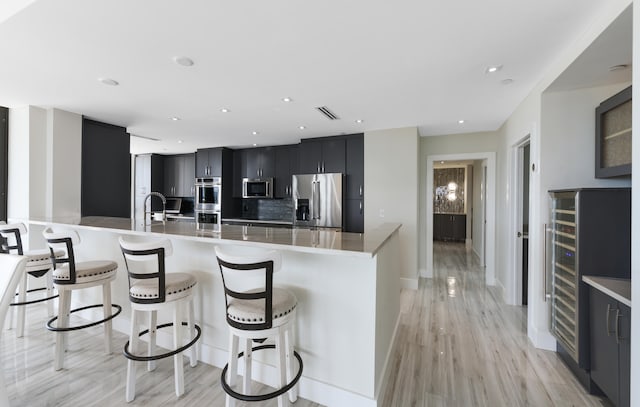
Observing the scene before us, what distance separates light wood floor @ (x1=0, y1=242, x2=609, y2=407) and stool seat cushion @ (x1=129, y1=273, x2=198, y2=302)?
66cm

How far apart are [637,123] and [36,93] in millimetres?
4734

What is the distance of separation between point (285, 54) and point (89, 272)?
2.27 meters

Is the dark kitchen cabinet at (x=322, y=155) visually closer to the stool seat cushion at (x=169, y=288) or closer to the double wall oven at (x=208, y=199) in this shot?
the double wall oven at (x=208, y=199)

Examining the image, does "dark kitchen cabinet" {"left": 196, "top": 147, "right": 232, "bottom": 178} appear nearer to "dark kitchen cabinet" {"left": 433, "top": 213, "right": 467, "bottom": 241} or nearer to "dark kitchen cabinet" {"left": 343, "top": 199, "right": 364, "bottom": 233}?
"dark kitchen cabinet" {"left": 343, "top": 199, "right": 364, "bottom": 233}

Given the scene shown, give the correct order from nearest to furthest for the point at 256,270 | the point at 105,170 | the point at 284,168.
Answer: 1. the point at 256,270
2. the point at 105,170
3. the point at 284,168

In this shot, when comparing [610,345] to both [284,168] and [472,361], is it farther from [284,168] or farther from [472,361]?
[284,168]

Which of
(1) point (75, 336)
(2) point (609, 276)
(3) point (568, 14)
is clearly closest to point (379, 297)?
(2) point (609, 276)

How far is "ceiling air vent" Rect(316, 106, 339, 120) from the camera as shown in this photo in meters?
3.29

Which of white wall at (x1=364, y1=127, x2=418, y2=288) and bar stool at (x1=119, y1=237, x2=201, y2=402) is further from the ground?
white wall at (x1=364, y1=127, x2=418, y2=288)

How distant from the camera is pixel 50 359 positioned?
2242 millimetres

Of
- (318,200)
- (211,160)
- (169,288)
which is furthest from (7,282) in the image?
(211,160)

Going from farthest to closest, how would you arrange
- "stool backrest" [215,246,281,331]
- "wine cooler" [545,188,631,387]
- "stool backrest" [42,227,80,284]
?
"stool backrest" [42,227,80,284], "wine cooler" [545,188,631,387], "stool backrest" [215,246,281,331]

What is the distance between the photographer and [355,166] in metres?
4.57

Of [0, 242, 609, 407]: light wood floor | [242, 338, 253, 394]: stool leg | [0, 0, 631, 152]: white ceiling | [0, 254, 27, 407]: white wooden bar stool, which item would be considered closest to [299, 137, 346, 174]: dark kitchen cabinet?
[0, 0, 631, 152]: white ceiling
